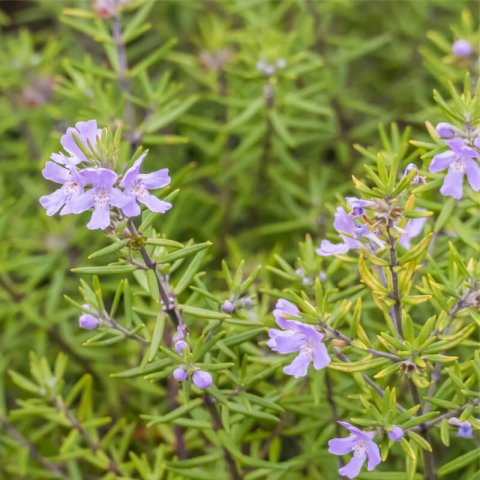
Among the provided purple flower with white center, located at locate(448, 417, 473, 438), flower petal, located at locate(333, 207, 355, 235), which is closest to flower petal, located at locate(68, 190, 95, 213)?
flower petal, located at locate(333, 207, 355, 235)

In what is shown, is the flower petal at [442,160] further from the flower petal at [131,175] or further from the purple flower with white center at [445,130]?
the flower petal at [131,175]

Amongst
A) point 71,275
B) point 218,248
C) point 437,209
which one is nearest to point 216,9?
point 218,248

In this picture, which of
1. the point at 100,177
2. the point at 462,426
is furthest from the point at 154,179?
the point at 462,426

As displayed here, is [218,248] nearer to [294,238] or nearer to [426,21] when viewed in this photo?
[294,238]

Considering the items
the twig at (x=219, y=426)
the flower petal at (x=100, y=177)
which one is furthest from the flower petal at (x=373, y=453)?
the flower petal at (x=100, y=177)

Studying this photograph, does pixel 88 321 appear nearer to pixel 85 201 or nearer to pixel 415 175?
pixel 85 201

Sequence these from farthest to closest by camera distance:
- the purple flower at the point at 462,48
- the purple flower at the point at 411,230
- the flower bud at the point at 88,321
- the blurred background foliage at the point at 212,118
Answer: the blurred background foliage at the point at 212,118 → the purple flower at the point at 462,48 → the purple flower at the point at 411,230 → the flower bud at the point at 88,321
